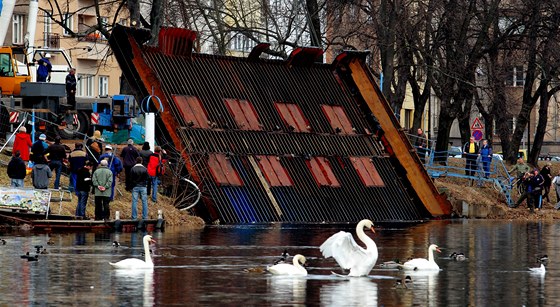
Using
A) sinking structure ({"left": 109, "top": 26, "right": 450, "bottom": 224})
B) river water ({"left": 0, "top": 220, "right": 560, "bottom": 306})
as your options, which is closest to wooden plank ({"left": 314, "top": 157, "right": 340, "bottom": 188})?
sinking structure ({"left": 109, "top": 26, "right": 450, "bottom": 224})

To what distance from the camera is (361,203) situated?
4844 cm

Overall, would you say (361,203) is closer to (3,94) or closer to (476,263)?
(3,94)

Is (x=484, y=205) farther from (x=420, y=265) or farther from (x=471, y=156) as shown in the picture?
(x=420, y=265)

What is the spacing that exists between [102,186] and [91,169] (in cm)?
574

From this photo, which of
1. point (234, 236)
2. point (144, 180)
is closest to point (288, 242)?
point (234, 236)

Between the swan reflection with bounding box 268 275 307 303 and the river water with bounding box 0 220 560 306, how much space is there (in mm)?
16

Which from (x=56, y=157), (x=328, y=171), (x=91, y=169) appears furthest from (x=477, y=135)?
(x=56, y=157)

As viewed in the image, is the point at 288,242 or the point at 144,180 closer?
the point at 288,242

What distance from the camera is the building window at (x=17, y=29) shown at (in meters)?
90.6

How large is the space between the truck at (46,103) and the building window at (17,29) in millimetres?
32375

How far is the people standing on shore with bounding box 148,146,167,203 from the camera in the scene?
140ft

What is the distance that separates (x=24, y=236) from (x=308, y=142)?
48.5 ft

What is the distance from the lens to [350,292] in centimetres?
2422

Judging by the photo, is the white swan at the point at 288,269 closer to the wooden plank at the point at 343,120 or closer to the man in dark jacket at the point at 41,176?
the man in dark jacket at the point at 41,176
